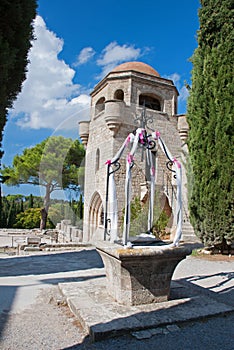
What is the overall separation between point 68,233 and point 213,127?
38.1 ft

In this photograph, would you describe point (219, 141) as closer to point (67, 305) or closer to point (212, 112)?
point (212, 112)

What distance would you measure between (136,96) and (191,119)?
5512 millimetres

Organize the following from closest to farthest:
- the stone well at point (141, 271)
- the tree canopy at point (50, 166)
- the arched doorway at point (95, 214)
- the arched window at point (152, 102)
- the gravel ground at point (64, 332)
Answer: the gravel ground at point (64, 332), the stone well at point (141, 271), the arched doorway at point (95, 214), the arched window at point (152, 102), the tree canopy at point (50, 166)

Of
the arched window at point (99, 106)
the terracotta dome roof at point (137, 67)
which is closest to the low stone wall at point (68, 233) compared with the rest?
the arched window at point (99, 106)

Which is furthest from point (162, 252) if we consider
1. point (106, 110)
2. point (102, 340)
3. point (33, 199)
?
point (33, 199)

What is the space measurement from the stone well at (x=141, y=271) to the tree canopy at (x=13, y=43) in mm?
3018

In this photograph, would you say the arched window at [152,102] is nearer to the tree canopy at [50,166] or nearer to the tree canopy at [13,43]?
the tree canopy at [50,166]

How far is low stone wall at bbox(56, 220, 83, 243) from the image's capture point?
15277mm

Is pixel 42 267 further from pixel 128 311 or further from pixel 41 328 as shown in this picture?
pixel 128 311

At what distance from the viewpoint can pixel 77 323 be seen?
117 inches

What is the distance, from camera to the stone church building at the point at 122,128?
12.3m

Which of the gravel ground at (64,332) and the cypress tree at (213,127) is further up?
the cypress tree at (213,127)

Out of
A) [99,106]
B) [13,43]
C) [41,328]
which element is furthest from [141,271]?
[99,106]

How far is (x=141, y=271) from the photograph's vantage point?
3230mm
